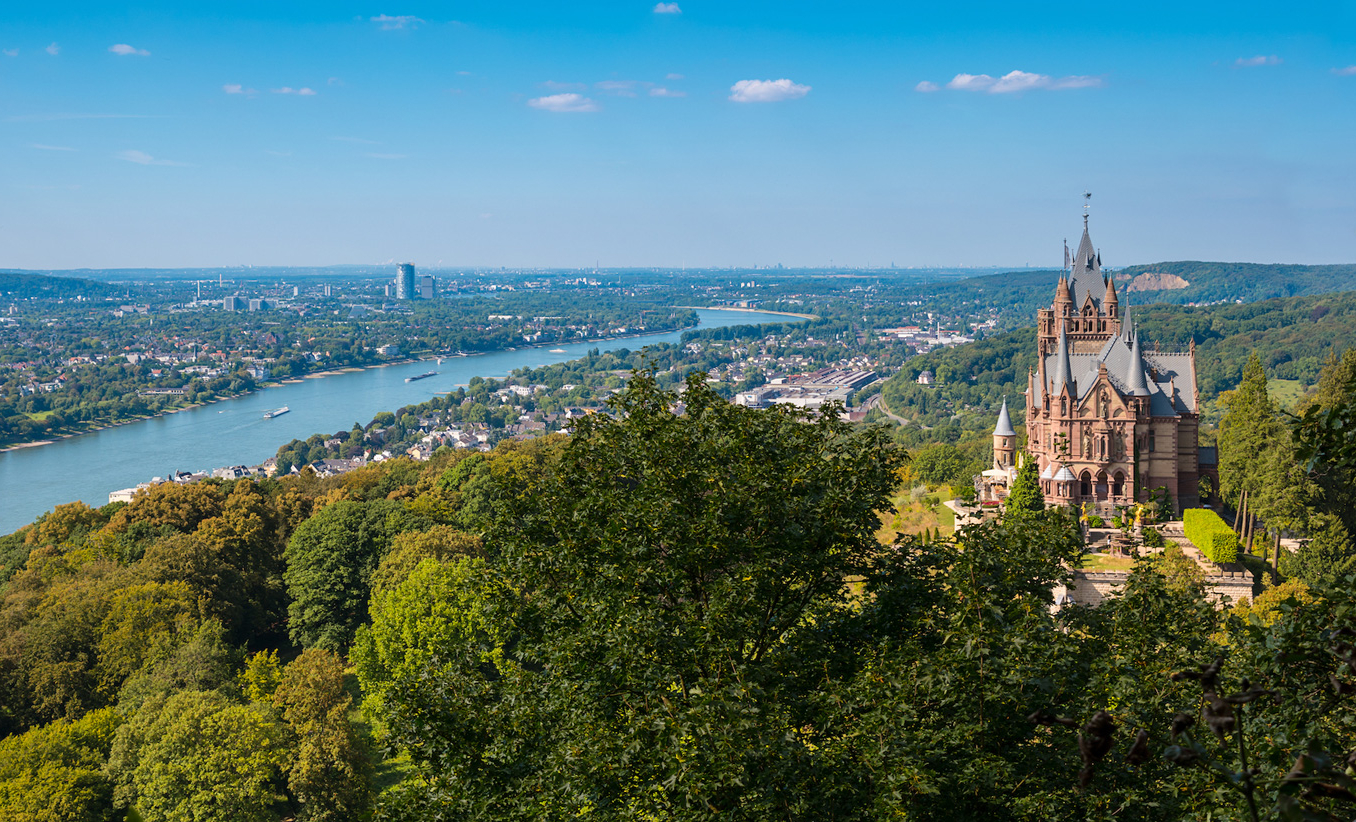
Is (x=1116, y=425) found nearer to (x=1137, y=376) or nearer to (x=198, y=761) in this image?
(x=1137, y=376)

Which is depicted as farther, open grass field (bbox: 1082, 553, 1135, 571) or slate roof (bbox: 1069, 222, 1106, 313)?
slate roof (bbox: 1069, 222, 1106, 313)

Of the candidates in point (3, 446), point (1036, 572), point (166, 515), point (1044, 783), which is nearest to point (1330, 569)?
point (1036, 572)

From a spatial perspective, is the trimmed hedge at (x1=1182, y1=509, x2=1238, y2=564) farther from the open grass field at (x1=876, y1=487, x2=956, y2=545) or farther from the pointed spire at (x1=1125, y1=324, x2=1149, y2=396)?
the open grass field at (x1=876, y1=487, x2=956, y2=545)

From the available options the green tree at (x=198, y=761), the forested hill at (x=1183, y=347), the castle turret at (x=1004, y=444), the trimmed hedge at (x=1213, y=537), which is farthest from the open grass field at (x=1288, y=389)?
the green tree at (x=198, y=761)

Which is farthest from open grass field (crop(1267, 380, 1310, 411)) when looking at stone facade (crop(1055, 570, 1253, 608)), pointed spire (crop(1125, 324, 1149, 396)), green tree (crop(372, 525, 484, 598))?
green tree (crop(372, 525, 484, 598))

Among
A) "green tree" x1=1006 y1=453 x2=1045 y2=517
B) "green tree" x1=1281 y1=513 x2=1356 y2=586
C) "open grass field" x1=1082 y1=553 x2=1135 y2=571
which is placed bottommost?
"open grass field" x1=1082 y1=553 x2=1135 y2=571

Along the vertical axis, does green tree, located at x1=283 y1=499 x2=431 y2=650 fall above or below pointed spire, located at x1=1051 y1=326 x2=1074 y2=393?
below

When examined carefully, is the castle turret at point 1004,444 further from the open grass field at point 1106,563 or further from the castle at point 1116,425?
the open grass field at point 1106,563

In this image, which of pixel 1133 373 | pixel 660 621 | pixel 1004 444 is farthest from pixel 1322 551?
pixel 660 621

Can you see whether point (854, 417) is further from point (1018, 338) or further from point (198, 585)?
point (198, 585)
